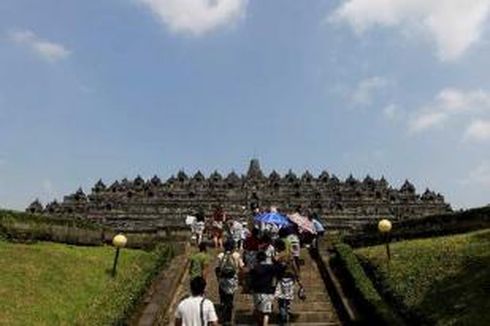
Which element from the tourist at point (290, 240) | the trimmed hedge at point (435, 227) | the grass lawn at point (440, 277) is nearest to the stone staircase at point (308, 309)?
the tourist at point (290, 240)

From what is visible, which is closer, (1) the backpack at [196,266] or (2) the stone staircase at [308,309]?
(2) the stone staircase at [308,309]

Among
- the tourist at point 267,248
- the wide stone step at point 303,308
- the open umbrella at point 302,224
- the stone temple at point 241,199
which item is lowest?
the wide stone step at point 303,308

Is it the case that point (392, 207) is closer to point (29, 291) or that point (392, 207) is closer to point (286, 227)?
point (286, 227)

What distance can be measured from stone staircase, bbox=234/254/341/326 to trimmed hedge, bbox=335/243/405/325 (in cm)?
75

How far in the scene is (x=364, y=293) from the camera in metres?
19.9

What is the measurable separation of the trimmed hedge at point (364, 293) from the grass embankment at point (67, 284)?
5.60 metres

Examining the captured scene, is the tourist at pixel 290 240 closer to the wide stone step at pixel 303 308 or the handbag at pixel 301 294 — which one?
the handbag at pixel 301 294

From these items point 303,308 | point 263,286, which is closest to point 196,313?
point 263,286

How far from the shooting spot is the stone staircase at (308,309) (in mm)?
18969

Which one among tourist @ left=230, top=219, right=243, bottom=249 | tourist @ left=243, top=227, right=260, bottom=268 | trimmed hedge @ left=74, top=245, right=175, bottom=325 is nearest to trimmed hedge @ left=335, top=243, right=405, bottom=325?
tourist @ left=243, top=227, right=260, bottom=268

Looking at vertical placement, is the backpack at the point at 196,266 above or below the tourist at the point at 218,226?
below

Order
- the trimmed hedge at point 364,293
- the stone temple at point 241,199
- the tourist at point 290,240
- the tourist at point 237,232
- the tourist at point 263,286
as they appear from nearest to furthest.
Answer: the tourist at point 263,286 < the trimmed hedge at point 364,293 < the tourist at point 290,240 < the tourist at point 237,232 < the stone temple at point 241,199

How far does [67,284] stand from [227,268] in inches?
196

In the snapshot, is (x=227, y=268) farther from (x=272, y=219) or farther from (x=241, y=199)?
(x=241, y=199)
